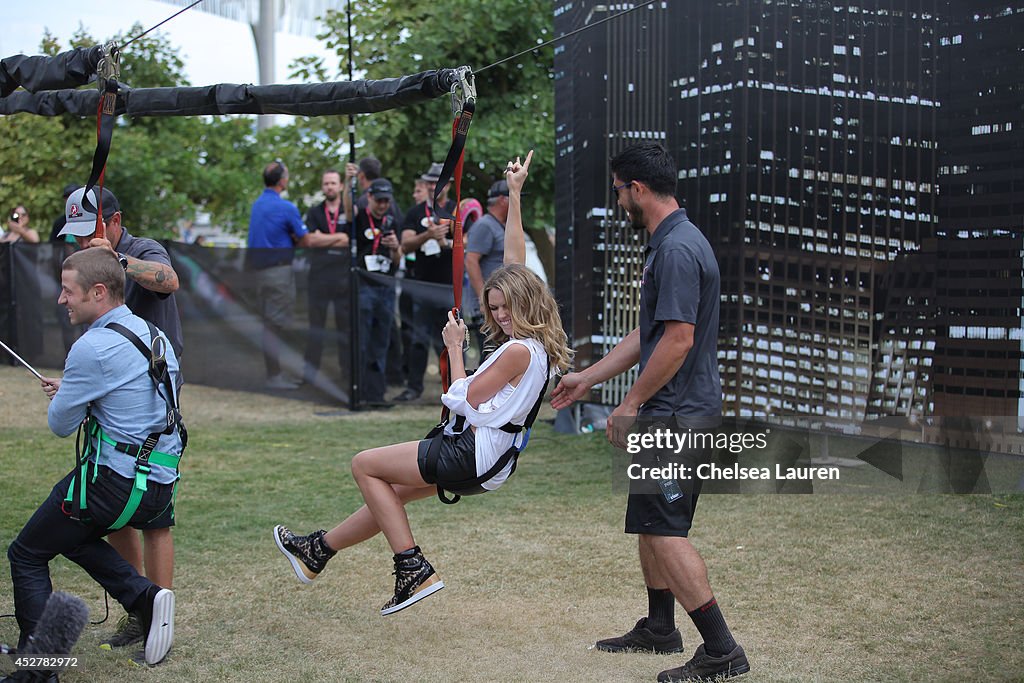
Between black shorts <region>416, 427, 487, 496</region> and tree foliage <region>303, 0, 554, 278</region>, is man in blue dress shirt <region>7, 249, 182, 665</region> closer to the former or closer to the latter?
black shorts <region>416, 427, 487, 496</region>

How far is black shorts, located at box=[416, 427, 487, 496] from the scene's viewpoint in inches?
174

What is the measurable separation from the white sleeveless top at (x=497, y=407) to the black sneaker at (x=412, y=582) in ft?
1.46

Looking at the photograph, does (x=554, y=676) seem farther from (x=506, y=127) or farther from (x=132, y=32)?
(x=132, y=32)

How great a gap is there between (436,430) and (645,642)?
1.24 m

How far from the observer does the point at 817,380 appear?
24.3ft

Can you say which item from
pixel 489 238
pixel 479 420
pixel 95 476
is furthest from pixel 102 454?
pixel 489 238

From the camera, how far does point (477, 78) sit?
13.3 metres

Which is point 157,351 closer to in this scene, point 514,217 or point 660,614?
point 514,217

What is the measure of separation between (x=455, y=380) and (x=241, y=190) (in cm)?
1538

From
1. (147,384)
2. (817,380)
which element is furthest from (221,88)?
(817,380)

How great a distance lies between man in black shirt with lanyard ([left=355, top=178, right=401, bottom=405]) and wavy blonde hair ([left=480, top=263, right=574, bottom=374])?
6353mm

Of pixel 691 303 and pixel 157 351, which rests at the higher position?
pixel 691 303

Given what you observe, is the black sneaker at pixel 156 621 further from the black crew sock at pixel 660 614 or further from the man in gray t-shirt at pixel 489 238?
the man in gray t-shirt at pixel 489 238

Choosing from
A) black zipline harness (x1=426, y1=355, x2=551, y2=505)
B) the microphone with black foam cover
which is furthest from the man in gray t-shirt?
the microphone with black foam cover
